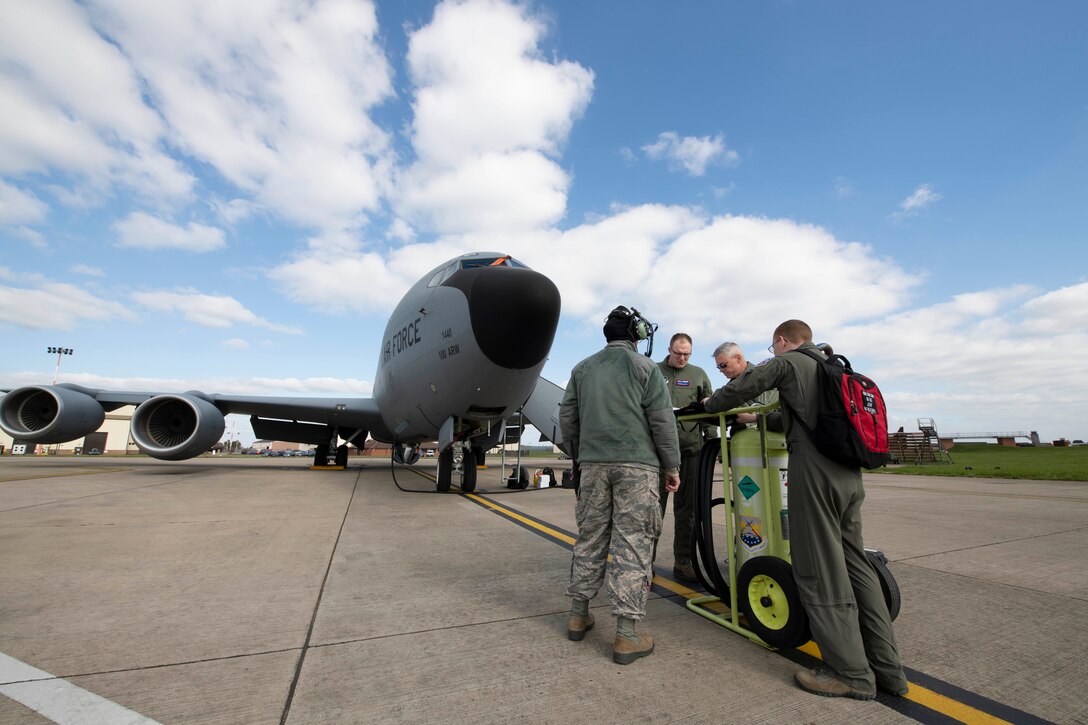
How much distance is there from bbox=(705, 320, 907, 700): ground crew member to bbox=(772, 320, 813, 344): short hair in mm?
264

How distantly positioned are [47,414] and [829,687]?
17147mm

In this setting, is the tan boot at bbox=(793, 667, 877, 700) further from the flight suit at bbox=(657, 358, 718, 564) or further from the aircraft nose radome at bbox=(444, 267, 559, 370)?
the aircraft nose radome at bbox=(444, 267, 559, 370)

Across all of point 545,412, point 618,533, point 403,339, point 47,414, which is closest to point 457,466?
point 403,339

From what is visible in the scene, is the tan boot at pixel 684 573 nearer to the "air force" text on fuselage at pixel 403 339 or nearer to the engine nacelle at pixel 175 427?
the "air force" text on fuselage at pixel 403 339

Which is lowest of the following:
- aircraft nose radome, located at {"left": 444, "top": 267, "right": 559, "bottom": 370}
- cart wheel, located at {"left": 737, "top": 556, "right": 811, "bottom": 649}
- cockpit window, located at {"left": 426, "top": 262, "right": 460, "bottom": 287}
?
cart wheel, located at {"left": 737, "top": 556, "right": 811, "bottom": 649}

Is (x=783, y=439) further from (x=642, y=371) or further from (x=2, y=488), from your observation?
(x=2, y=488)

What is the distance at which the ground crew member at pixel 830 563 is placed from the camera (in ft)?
6.59

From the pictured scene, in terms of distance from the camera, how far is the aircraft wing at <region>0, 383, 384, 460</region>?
10875 millimetres

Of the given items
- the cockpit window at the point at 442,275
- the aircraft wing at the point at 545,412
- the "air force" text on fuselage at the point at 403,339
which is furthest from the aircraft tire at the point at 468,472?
the aircraft wing at the point at 545,412

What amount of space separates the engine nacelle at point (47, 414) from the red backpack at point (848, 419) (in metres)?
15.3

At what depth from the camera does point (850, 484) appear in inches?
85.0

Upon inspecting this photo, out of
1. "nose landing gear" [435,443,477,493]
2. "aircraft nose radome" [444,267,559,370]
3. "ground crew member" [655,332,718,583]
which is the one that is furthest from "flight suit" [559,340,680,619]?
"nose landing gear" [435,443,477,493]

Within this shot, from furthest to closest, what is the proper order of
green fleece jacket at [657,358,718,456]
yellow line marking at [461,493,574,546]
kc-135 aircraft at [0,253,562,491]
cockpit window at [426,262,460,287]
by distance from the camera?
cockpit window at [426,262,460,287]
kc-135 aircraft at [0,253,562,491]
yellow line marking at [461,493,574,546]
green fleece jacket at [657,358,718,456]

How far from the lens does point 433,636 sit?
2.49 meters
